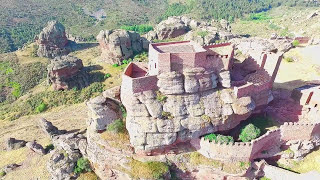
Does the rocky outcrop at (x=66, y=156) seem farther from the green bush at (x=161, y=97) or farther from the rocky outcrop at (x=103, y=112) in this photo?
the green bush at (x=161, y=97)

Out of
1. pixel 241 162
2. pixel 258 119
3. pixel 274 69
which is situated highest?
pixel 274 69

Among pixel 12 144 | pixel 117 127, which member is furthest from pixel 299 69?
pixel 12 144

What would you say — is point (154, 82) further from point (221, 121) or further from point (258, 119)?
point (258, 119)

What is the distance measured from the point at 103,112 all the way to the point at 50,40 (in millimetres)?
62313

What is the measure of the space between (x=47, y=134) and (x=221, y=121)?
37.2 m

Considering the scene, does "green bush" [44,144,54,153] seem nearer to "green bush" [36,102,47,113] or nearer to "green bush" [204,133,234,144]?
"green bush" [36,102,47,113]

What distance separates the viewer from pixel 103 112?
37.8 metres

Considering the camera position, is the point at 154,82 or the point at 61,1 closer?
the point at 154,82

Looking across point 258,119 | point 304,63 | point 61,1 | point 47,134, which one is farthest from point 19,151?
point 61,1

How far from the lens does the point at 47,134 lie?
54.3m

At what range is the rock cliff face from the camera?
33891mm

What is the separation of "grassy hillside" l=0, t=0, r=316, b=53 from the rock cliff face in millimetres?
92240

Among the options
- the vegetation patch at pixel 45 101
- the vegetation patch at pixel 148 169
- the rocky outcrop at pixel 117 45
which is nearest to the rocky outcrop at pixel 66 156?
the vegetation patch at pixel 148 169

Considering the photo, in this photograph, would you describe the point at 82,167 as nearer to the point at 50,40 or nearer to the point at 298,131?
the point at 298,131
